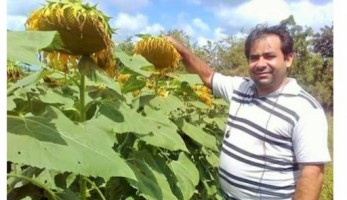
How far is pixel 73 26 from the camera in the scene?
86 cm

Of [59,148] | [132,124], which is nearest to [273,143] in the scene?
[132,124]

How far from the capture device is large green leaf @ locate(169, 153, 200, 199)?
1.30 m

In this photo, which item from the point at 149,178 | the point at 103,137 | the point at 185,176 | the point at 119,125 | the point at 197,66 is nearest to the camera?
the point at 103,137

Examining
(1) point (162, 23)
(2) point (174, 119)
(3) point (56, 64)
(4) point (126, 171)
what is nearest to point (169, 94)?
(2) point (174, 119)

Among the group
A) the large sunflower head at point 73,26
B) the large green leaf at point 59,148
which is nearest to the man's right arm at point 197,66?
the large sunflower head at point 73,26

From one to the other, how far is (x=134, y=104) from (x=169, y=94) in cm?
17

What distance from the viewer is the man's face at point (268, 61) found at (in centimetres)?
134

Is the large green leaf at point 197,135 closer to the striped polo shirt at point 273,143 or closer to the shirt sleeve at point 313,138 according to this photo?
the striped polo shirt at point 273,143

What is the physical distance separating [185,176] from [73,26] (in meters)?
0.57

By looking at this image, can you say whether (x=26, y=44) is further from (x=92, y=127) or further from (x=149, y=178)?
(x=149, y=178)

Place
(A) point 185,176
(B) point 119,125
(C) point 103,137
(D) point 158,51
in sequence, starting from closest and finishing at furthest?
(C) point 103,137 < (B) point 119,125 < (D) point 158,51 < (A) point 185,176

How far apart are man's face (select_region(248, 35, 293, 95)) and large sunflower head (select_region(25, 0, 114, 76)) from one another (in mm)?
505

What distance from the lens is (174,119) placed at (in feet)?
4.83

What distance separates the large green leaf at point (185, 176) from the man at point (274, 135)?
9 cm
